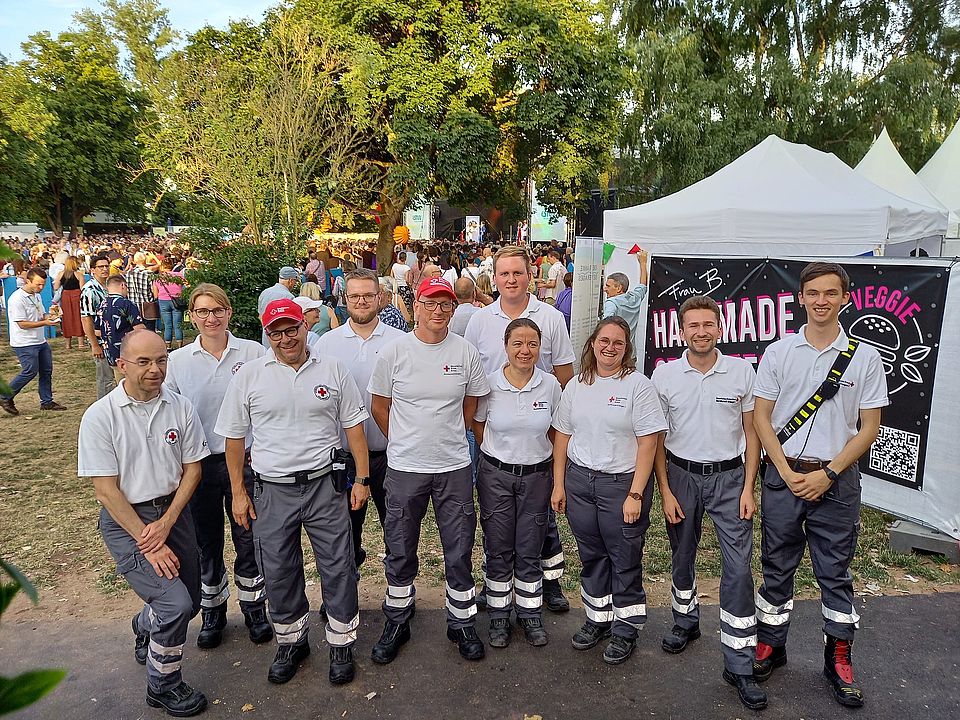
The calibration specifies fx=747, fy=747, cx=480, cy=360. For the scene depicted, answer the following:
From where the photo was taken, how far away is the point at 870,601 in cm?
483

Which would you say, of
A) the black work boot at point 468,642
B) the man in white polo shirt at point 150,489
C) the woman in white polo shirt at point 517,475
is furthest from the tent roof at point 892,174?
the man in white polo shirt at point 150,489

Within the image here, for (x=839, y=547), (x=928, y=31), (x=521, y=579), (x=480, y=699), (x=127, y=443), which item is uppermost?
(x=928, y=31)

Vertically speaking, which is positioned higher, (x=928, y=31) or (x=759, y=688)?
(x=928, y=31)

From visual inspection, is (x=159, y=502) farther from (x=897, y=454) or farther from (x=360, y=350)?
(x=897, y=454)

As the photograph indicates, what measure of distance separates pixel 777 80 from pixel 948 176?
19.3 feet

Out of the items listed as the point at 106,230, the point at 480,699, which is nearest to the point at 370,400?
the point at 480,699

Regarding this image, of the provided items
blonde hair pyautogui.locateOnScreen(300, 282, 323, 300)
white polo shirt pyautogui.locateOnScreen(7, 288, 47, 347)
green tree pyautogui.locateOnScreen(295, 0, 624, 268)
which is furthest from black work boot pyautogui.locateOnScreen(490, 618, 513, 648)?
green tree pyautogui.locateOnScreen(295, 0, 624, 268)

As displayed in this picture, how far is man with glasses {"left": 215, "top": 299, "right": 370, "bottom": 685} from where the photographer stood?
12.5ft

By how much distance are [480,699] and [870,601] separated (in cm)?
272

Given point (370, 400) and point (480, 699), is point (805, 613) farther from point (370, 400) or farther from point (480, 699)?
point (370, 400)

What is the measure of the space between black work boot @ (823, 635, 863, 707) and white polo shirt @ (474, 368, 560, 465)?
1.75 m

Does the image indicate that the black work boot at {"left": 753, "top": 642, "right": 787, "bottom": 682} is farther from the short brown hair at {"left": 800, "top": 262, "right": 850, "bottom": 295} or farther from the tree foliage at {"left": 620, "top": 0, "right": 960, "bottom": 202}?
the tree foliage at {"left": 620, "top": 0, "right": 960, "bottom": 202}

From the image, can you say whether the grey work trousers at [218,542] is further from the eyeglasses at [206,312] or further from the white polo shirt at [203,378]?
the eyeglasses at [206,312]

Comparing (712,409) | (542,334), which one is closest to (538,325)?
(542,334)
